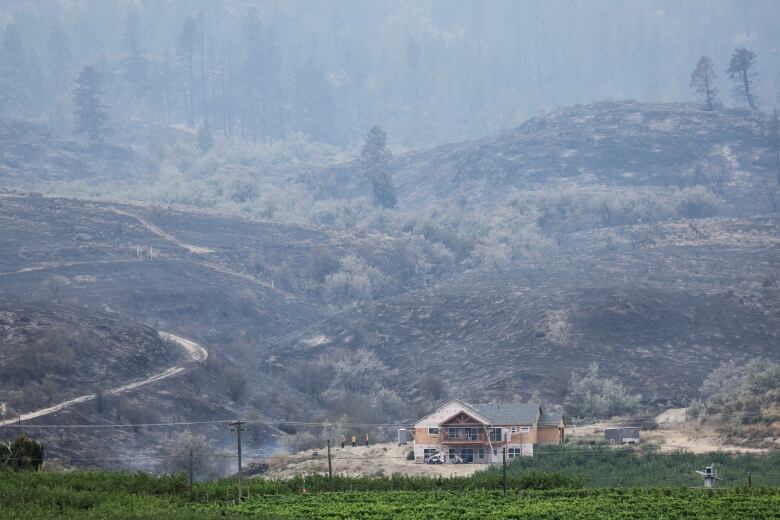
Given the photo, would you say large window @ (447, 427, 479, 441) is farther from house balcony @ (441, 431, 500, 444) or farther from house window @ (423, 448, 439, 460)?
house window @ (423, 448, 439, 460)

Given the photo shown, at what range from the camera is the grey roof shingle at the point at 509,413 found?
68.6 m

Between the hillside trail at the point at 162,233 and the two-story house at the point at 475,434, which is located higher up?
the hillside trail at the point at 162,233

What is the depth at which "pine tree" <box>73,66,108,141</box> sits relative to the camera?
178 m

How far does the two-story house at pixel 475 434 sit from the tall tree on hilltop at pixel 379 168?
90.1 meters

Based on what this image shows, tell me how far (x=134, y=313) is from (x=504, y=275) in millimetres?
34203

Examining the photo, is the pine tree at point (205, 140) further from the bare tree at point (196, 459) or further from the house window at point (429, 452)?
the house window at point (429, 452)

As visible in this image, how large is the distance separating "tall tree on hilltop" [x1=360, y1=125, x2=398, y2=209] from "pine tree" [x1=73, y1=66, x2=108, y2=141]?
35485 millimetres

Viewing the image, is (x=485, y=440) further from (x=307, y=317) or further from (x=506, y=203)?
(x=506, y=203)

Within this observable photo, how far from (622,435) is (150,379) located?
33395 mm

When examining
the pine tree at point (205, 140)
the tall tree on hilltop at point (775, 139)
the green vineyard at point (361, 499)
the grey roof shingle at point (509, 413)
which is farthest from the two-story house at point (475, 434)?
the pine tree at point (205, 140)

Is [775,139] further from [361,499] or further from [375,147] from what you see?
[361,499]

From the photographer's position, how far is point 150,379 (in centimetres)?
8869

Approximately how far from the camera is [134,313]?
109 metres

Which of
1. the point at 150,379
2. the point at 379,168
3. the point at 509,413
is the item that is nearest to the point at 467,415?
the point at 509,413
